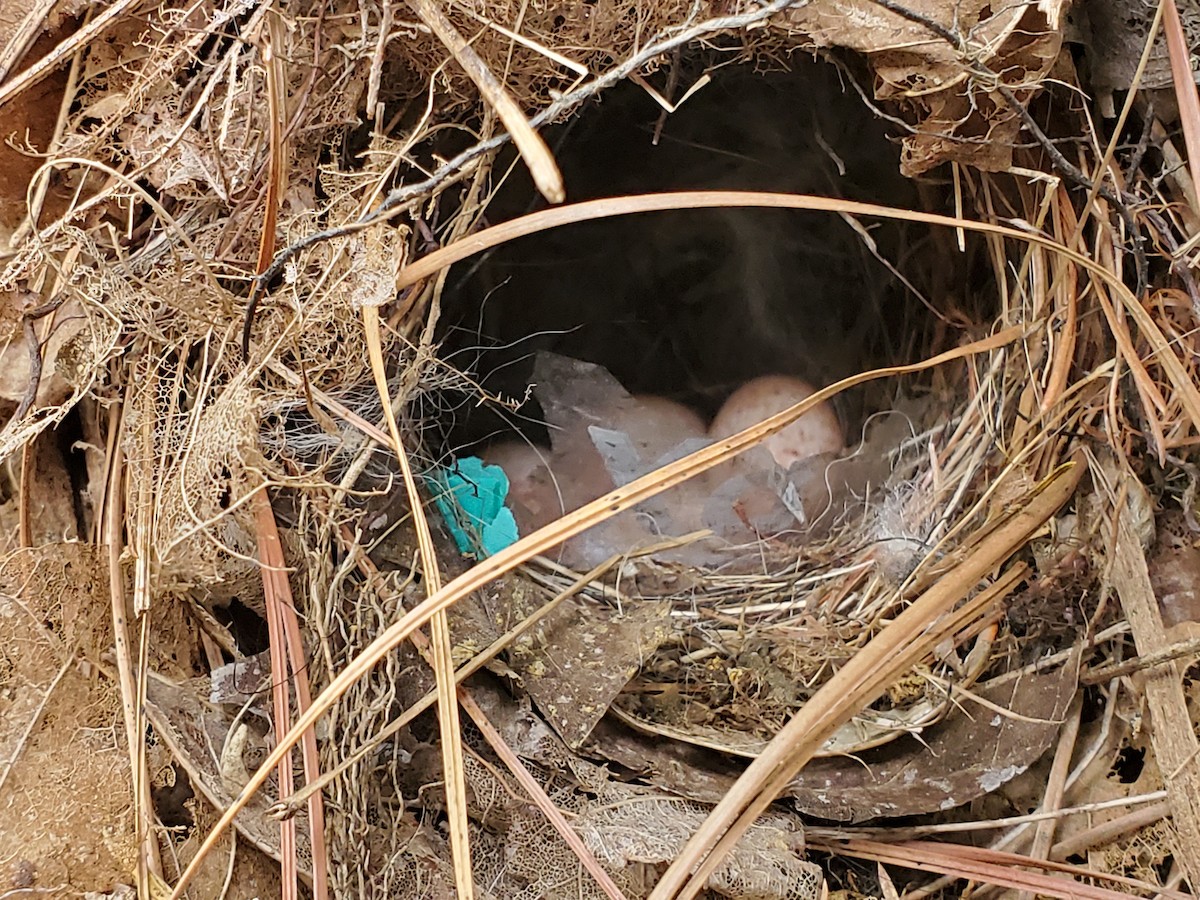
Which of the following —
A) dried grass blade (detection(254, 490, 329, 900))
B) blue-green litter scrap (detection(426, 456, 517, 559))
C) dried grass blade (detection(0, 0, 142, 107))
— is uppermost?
dried grass blade (detection(0, 0, 142, 107))

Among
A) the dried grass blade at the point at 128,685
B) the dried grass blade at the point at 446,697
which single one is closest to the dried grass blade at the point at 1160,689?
the dried grass blade at the point at 446,697

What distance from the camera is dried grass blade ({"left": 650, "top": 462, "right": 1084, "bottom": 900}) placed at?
0.73m

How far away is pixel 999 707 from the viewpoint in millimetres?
856

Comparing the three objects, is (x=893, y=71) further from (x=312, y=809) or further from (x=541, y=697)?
(x=312, y=809)

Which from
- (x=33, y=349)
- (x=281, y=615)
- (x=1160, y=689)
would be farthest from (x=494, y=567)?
(x=1160, y=689)

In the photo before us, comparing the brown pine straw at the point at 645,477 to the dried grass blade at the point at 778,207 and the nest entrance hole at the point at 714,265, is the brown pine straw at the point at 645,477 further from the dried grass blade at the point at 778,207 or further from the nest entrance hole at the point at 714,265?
the nest entrance hole at the point at 714,265

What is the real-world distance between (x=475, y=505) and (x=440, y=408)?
0.20 m

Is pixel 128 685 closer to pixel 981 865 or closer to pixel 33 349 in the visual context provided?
pixel 33 349

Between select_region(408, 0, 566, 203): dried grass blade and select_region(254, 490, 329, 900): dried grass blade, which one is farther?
select_region(254, 490, 329, 900): dried grass blade

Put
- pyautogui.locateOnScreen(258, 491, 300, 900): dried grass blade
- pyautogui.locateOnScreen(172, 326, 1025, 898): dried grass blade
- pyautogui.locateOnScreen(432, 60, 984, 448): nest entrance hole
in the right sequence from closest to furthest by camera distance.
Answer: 1. pyautogui.locateOnScreen(172, 326, 1025, 898): dried grass blade
2. pyautogui.locateOnScreen(258, 491, 300, 900): dried grass blade
3. pyautogui.locateOnScreen(432, 60, 984, 448): nest entrance hole

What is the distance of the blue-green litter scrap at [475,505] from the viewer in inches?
41.1

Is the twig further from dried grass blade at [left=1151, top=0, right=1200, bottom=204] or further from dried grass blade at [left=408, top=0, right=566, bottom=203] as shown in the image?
dried grass blade at [left=1151, top=0, right=1200, bottom=204]

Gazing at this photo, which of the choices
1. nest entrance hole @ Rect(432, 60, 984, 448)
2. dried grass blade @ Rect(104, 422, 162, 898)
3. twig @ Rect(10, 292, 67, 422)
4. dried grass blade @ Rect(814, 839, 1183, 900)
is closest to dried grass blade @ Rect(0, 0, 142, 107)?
twig @ Rect(10, 292, 67, 422)

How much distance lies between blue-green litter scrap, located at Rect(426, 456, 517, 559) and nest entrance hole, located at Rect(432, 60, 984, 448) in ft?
0.26
